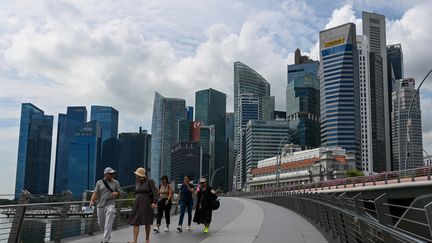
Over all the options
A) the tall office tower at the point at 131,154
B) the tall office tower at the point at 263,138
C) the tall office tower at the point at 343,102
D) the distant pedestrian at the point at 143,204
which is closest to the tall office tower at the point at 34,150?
the tall office tower at the point at 131,154

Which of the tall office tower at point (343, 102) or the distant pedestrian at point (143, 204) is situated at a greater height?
the tall office tower at point (343, 102)

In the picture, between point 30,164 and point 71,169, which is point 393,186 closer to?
point 30,164

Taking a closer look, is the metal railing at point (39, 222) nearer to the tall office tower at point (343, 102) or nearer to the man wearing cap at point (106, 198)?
the man wearing cap at point (106, 198)

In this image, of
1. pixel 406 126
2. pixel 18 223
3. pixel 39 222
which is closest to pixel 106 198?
pixel 39 222

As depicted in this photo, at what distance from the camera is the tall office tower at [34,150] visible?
116 m

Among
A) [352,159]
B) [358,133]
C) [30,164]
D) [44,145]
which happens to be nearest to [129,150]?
[44,145]

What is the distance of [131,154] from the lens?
509 ft

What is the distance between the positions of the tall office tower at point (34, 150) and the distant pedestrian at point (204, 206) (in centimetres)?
9894

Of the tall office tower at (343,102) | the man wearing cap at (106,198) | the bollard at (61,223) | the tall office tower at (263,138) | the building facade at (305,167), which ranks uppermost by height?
the tall office tower at (343,102)

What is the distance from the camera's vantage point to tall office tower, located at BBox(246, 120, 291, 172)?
568 ft

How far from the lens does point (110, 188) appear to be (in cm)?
1116

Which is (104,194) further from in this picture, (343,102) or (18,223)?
(343,102)

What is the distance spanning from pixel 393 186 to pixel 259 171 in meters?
138

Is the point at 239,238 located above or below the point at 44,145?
below
